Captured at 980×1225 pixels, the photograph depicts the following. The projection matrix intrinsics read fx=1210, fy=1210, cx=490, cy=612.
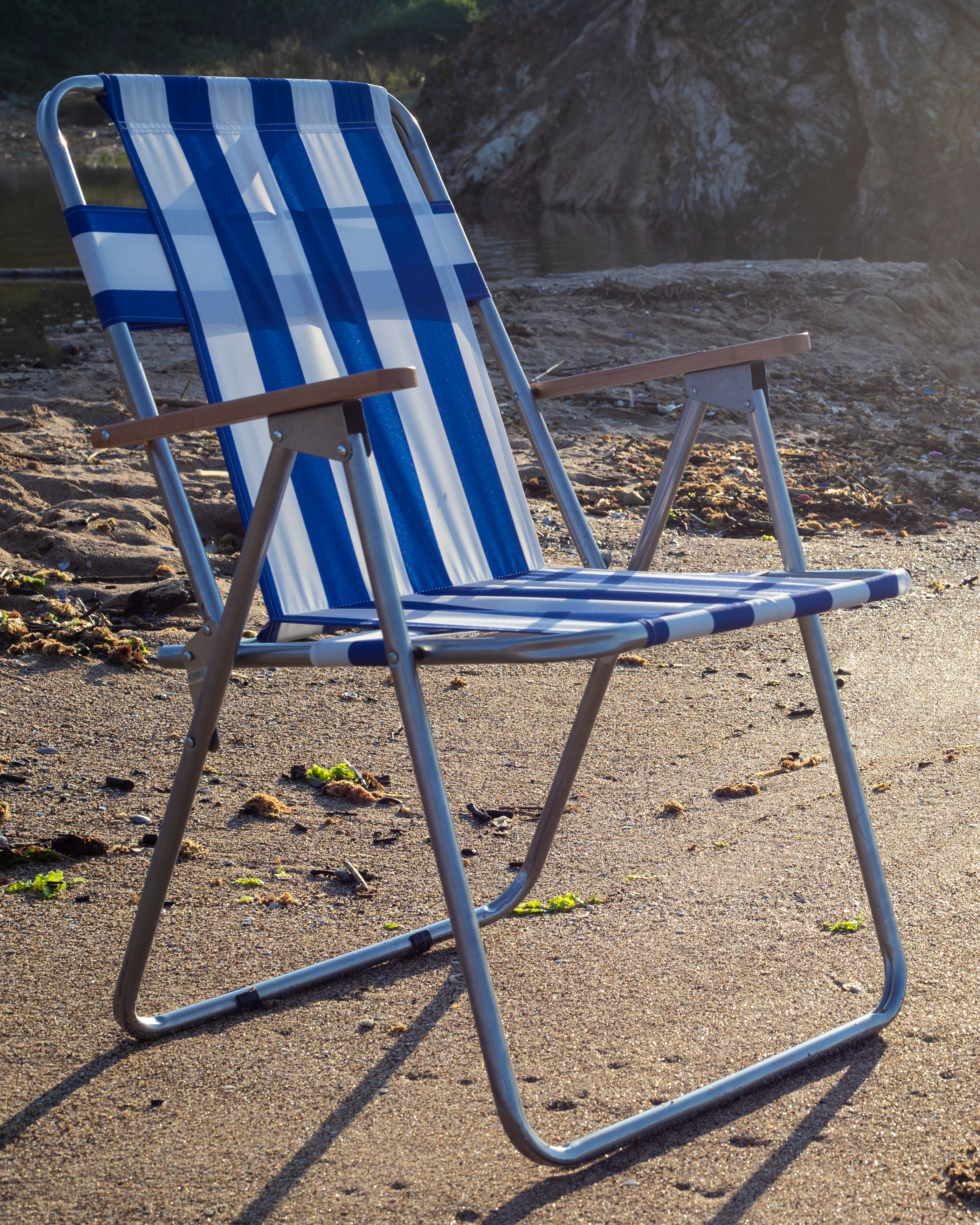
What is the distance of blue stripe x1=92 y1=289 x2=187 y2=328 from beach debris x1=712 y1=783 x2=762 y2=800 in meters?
1.27

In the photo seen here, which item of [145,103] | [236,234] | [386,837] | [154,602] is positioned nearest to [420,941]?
[386,837]

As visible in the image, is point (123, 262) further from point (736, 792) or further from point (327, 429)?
point (736, 792)

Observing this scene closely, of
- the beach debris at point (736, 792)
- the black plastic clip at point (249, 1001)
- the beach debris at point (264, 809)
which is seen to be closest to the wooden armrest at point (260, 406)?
the black plastic clip at point (249, 1001)

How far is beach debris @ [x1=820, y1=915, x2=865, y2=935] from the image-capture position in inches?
69.2

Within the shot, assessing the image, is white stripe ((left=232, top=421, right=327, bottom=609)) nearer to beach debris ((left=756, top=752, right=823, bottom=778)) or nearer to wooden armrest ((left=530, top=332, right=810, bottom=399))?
wooden armrest ((left=530, top=332, right=810, bottom=399))

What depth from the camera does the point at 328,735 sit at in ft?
8.54

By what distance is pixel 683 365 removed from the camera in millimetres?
1711

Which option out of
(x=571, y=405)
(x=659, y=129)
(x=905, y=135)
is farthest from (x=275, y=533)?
(x=659, y=129)

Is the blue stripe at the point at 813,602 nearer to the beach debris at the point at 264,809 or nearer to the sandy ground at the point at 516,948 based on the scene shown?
the sandy ground at the point at 516,948

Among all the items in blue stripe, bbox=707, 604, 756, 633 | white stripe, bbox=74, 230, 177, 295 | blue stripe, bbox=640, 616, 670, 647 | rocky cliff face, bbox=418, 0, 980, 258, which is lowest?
rocky cliff face, bbox=418, 0, 980, 258

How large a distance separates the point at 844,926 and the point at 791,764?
25.4 inches

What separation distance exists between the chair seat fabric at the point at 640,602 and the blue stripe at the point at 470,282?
0.54 meters

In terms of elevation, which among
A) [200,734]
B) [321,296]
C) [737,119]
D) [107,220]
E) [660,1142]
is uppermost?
[107,220]

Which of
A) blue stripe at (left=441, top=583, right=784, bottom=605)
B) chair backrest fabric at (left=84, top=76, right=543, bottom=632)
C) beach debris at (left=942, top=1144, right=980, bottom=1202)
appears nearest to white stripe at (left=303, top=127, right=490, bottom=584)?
chair backrest fabric at (left=84, top=76, right=543, bottom=632)
